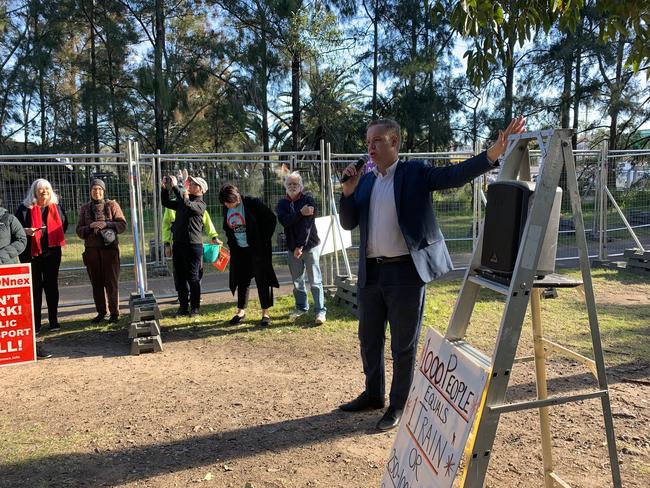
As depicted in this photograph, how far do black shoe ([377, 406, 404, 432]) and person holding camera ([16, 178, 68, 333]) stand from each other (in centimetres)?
439

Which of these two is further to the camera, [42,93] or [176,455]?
[42,93]

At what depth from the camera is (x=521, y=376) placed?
4.59m

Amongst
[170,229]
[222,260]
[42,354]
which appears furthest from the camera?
[170,229]

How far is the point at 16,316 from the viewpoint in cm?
514

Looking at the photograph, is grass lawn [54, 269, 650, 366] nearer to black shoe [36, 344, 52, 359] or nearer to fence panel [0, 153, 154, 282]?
black shoe [36, 344, 52, 359]

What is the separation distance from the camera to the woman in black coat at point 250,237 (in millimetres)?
6344

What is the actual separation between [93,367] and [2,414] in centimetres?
110

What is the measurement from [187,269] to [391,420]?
3874 mm

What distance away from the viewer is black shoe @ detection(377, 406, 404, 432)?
3623mm

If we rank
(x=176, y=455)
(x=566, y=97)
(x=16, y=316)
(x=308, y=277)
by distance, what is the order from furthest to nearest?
(x=566, y=97) → (x=308, y=277) → (x=16, y=316) → (x=176, y=455)

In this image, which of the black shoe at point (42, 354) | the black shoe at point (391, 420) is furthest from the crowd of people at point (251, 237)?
the black shoe at point (391, 420)

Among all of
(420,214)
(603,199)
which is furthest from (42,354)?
(603,199)

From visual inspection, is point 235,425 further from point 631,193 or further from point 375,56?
point 375,56

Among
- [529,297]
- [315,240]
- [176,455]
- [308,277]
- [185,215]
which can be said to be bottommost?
[176,455]
